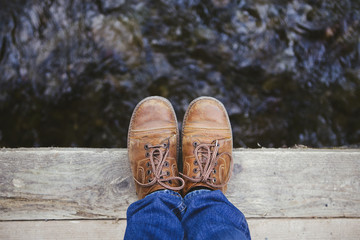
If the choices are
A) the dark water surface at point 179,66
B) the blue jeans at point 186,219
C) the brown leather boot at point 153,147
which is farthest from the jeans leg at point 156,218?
the dark water surface at point 179,66

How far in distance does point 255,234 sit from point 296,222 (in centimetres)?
19

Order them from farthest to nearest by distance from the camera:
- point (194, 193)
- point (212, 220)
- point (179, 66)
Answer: point (179, 66) → point (194, 193) → point (212, 220)

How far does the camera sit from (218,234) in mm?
724

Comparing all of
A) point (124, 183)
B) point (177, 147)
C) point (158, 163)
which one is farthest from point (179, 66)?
point (124, 183)

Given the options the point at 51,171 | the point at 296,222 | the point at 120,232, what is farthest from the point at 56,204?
the point at 296,222

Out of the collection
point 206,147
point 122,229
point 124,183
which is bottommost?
point 122,229

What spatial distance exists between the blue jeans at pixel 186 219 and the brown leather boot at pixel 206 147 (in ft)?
0.37

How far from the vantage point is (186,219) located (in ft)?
2.78

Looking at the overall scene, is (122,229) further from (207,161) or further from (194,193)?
(207,161)

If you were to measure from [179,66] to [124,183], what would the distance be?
714mm

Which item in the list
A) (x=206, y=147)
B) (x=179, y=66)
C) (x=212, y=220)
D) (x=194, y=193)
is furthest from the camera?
(x=179, y=66)

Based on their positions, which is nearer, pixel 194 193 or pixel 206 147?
pixel 194 193

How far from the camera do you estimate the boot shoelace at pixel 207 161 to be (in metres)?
1.03

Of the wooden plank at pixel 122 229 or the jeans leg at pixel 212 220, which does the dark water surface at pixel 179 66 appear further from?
the jeans leg at pixel 212 220
